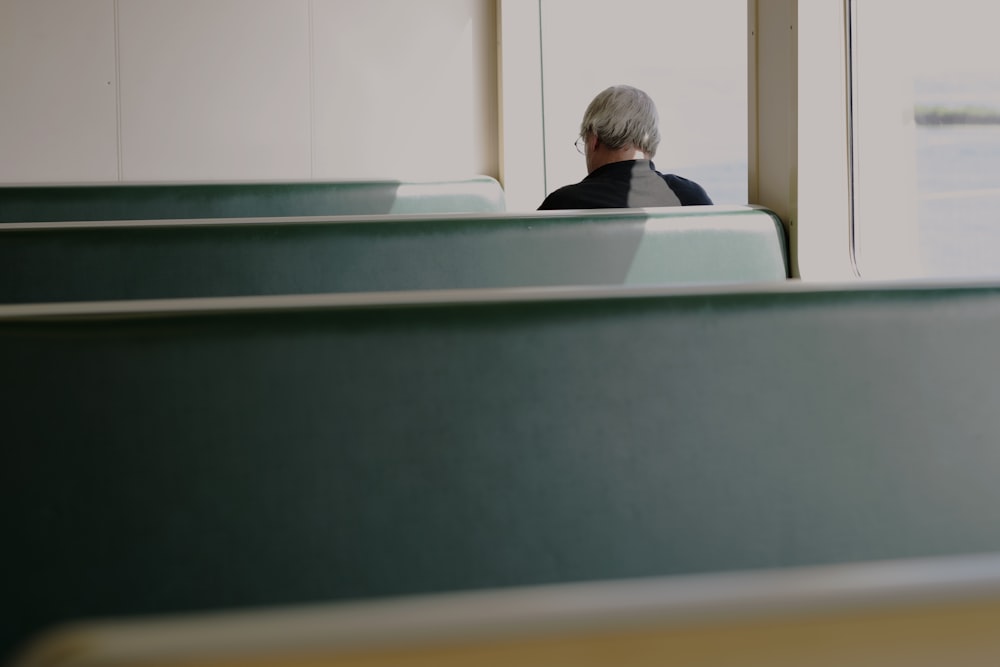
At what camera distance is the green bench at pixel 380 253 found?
1787 millimetres

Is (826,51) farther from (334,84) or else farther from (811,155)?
(334,84)

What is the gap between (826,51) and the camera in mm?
2479

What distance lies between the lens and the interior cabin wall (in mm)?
4883

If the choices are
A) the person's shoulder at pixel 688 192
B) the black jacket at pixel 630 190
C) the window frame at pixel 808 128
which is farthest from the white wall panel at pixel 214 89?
the window frame at pixel 808 128

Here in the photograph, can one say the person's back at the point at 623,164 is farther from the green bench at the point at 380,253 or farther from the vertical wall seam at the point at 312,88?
the vertical wall seam at the point at 312,88

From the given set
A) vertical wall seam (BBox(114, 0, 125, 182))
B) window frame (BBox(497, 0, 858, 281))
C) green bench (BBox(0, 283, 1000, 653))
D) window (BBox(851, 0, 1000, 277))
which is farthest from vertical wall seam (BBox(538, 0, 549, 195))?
green bench (BBox(0, 283, 1000, 653))

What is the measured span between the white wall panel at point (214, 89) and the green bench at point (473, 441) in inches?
153

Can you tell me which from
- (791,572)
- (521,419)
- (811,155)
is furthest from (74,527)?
(811,155)

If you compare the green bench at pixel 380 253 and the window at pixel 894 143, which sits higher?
the window at pixel 894 143

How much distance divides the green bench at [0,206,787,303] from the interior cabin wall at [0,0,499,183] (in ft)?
8.83

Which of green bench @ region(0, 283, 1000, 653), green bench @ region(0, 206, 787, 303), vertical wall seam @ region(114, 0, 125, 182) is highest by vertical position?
vertical wall seam @ region(114, 0, 125, 182)

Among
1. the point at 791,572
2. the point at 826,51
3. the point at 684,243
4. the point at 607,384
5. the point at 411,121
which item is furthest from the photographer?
the point at 411,121

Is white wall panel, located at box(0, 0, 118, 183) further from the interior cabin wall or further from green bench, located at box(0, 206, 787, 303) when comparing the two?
green bench, located at box(0, 206, 787, 303)

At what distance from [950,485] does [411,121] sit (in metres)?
4.16
